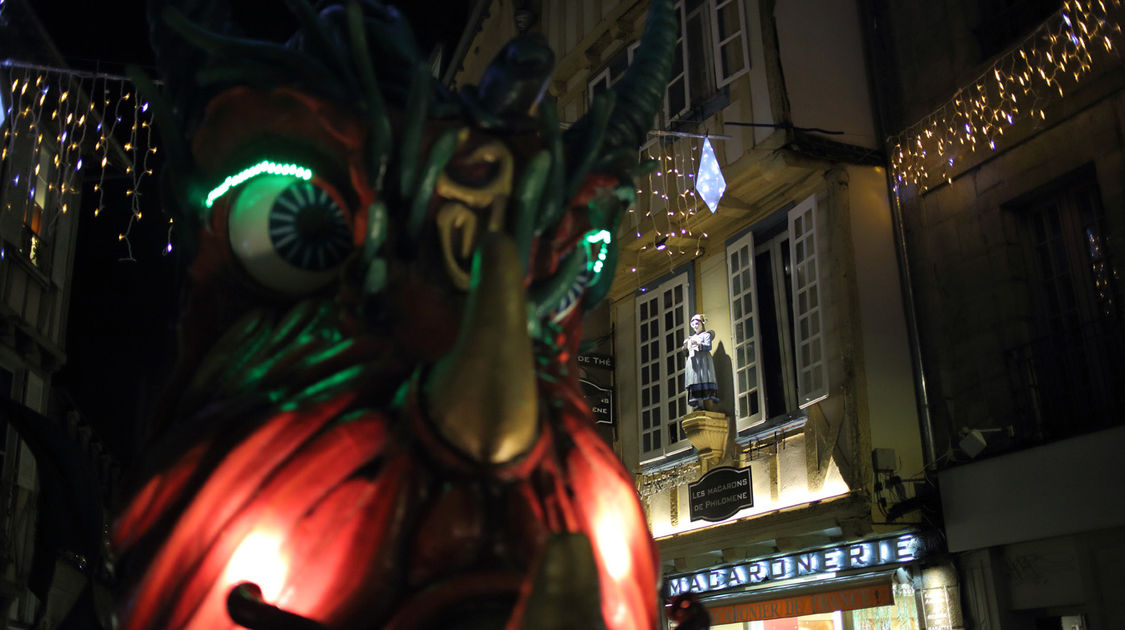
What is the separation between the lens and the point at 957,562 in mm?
10180

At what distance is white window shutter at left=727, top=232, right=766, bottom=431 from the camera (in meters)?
12.9

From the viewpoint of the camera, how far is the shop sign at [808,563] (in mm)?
10750

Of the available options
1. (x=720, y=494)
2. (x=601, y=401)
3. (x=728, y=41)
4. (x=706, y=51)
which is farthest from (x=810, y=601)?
(x=706, y=51)

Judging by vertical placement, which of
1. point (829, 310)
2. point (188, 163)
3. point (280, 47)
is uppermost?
point (829, 310)

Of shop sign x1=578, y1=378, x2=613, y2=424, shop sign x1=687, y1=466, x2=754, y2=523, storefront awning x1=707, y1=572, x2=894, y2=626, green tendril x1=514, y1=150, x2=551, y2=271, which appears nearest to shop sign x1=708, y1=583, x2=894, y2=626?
storefront awning x1=707, y1=572, x2=894, y2=626

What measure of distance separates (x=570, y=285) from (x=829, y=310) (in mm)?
10399

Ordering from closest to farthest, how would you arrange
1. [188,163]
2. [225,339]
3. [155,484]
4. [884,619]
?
1. [155,484]
2. [225,339]
3. [188,163]
4. [884,619]

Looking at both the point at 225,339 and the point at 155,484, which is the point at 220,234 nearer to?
the point at 225,339

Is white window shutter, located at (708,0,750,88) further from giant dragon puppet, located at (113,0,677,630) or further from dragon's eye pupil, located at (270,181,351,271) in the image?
dragon's eye pupil, located at (270,181,351,271)

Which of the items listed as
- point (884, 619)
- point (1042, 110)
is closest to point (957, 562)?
point (884, 619)

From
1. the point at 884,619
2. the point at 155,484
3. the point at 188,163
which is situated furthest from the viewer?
the point at 884,619

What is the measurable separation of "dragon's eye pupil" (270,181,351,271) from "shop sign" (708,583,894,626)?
1039cm

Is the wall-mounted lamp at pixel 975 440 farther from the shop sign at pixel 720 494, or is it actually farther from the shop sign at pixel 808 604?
the shop sign at pixel 720 494

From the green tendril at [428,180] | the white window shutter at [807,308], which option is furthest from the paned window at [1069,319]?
the green tendril at [428,180]
